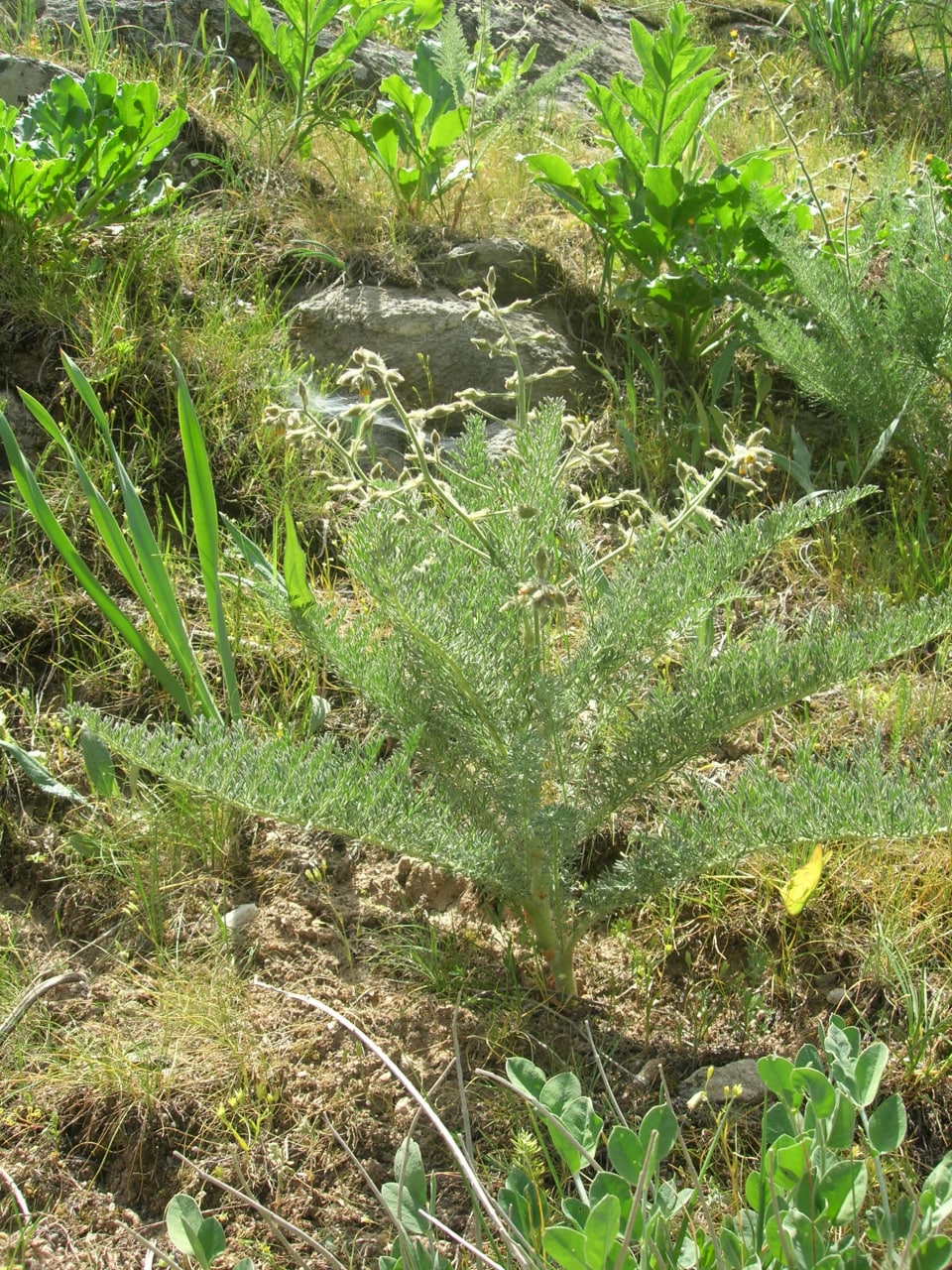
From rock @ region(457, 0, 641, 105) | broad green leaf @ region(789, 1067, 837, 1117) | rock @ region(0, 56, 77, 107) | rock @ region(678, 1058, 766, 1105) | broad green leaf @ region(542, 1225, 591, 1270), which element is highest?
rock @ region(0, 56, 77, 107)

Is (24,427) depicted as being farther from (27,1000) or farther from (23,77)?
(27,1000)

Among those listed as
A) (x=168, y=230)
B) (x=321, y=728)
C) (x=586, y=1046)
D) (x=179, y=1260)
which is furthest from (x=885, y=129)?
(x=179, y=1260)

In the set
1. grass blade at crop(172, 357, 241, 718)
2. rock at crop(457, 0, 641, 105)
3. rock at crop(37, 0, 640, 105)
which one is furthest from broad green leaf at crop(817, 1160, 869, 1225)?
rock at crop(457, 0, 641, 105)

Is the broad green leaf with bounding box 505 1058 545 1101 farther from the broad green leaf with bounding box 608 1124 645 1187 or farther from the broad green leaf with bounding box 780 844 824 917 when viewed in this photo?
the broad green leaf with bounding box 780 844 824 917

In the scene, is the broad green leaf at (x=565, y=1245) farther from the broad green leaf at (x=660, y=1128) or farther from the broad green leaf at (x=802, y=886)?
the broad green leaf at (x=802, y=886)

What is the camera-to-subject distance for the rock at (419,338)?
2.72m

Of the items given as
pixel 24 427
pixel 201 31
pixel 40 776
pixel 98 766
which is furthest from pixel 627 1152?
pixel 201 31

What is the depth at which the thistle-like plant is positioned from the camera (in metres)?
1.31

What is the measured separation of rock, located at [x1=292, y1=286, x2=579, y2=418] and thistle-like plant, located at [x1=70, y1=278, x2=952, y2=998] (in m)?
1.14

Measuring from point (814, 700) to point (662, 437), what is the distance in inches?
30.5

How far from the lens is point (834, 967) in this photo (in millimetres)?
1663

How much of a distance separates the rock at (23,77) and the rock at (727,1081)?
291 centimetres

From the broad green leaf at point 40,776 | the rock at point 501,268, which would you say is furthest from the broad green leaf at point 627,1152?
the rock at point 501,268

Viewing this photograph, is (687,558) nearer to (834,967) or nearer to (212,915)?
(834,967)
